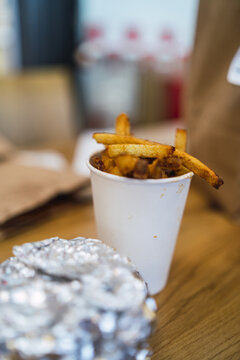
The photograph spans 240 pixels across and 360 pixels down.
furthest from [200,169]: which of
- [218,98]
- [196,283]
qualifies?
[218,98]

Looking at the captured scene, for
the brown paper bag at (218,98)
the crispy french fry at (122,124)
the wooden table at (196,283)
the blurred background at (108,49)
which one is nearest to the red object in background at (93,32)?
the blurred background at (108,49)

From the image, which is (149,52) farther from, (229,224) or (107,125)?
(229,224)

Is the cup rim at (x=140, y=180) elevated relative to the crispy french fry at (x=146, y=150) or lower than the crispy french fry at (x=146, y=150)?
lower

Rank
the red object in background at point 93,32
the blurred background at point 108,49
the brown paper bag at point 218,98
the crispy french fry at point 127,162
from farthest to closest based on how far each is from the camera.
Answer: the red object in background at point 93,32, the blurred background at point 108,49, the brown paper bag at point 218,98, the crispy french fry at point 127,162

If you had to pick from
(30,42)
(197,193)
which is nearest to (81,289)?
(197,193)

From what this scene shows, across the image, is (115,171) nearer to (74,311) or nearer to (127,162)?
(127,162)

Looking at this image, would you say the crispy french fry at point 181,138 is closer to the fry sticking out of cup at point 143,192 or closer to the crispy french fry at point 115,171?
the fry sticking out of cup at point 143,192

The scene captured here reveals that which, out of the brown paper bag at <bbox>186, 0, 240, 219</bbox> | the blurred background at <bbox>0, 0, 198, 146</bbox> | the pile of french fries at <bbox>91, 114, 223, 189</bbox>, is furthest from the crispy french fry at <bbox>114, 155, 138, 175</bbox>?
the blurred background at <bbox>0, 0, 198, 146</bbox>
